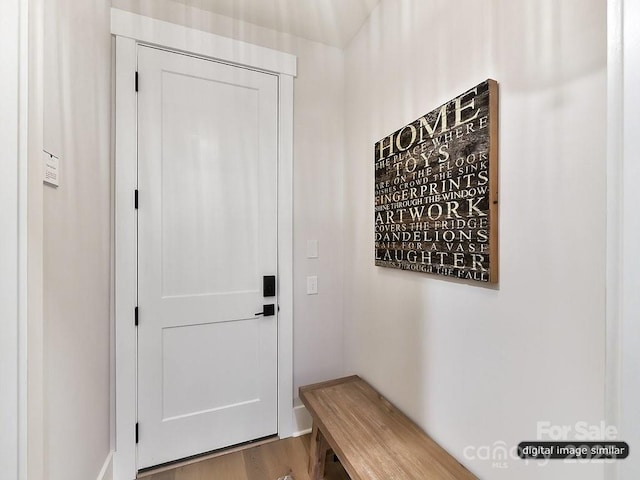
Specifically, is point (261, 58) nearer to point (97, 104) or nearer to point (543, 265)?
point (97, 104)

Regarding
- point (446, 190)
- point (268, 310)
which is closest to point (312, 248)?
point (268, 310)

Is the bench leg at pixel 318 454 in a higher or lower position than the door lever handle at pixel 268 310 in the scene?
lower

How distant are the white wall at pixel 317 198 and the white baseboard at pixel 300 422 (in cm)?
17

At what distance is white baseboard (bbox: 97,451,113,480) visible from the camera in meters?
1.49

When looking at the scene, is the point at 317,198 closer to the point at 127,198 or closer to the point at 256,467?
the point at 127,198

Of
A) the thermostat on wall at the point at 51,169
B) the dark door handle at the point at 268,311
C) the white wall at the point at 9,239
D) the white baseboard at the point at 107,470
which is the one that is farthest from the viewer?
the dark door handle at the point at 268,311

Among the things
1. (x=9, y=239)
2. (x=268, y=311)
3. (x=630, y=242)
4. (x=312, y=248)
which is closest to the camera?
(x=630, y=242)

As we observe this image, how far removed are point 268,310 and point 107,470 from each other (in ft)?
3.75

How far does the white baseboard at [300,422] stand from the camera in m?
2.02

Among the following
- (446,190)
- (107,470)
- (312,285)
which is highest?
(446,190)

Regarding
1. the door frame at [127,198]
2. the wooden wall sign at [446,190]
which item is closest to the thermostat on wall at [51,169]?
the door frame at [127,198]

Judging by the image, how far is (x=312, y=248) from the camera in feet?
6.86

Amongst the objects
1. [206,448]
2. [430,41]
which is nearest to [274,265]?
[206,448]

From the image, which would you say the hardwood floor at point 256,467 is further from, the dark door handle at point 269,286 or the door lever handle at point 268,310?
the dark door handle at point 269,286
